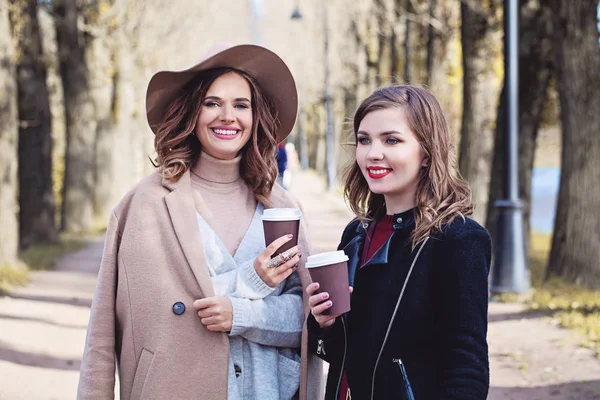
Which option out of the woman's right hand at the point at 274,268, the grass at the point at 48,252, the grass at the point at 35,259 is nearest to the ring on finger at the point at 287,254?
the woman's right hand at the point at 274,268

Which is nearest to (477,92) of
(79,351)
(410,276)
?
(79,351)

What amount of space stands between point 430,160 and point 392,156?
0.42ft

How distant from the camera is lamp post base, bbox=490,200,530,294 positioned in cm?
1044

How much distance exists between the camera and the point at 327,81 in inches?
1318

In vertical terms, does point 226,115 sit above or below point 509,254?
above

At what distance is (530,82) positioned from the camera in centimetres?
1366

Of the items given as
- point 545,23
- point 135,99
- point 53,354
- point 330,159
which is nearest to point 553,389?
point 53,354

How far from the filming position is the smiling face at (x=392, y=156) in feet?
9.24

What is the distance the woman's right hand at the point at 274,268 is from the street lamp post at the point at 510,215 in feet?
25.2

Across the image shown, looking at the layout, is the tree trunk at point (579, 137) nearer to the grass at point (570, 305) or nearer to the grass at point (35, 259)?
the grass at point (570, 305)

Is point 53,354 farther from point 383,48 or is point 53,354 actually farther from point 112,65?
point 383,48

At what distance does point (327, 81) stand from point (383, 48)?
338 centimetres

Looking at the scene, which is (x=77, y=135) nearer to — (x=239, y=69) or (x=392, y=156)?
(x=239, y=69)

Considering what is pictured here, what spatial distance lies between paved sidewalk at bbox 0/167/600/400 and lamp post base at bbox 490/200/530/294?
521 millimetres
